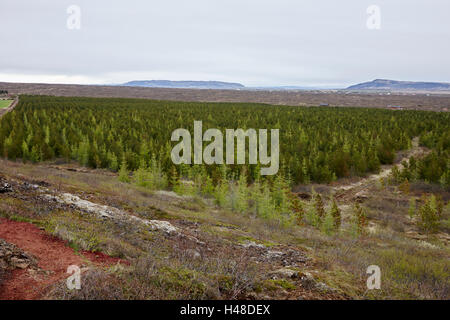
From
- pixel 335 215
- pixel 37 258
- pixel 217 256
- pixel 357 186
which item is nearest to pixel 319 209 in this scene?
pixel 335 215

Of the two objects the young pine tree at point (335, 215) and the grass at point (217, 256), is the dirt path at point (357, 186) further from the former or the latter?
the young pine tree at point (335, 215)

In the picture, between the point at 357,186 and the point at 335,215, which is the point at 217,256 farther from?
the point at 357,186

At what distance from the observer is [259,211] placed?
549 inches

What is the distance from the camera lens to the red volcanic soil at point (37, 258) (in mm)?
4133

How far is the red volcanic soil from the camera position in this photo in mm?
4133

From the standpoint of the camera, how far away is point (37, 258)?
5.14m

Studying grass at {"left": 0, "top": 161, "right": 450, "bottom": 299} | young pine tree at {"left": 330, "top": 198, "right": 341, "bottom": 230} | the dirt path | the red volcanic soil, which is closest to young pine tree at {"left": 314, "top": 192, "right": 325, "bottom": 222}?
young pine tree at {"left": 330, "top": 198, "right": 341, "bottom": 230}

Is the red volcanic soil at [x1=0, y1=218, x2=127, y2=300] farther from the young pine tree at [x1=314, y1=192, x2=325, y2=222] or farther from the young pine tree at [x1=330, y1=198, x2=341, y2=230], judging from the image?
the young pine tree at [x1=314, y1=192, x2=325, y2=222]

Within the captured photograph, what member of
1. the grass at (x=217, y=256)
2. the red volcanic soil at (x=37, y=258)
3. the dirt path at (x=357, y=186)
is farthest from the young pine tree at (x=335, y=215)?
the red volcanic soil at (x=37, y=258)

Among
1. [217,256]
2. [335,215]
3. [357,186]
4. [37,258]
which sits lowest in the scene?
[357,186]

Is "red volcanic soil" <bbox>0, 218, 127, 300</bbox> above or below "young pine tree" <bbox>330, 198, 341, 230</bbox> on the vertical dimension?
above

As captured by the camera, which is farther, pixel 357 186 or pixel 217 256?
pixel 357 186
